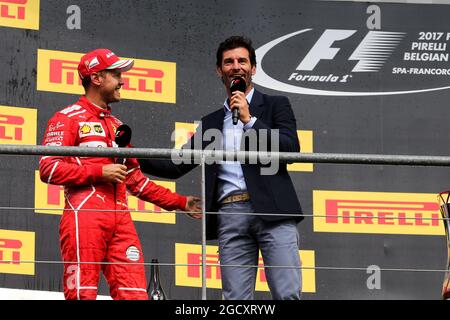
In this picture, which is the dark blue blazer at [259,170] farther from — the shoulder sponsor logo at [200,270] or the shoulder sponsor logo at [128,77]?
the shoulder sponsor logo at [128,77]

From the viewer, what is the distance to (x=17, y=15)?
251 inches

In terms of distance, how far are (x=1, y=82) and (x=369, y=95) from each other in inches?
74.8

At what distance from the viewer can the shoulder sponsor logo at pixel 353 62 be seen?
6695 millimetres

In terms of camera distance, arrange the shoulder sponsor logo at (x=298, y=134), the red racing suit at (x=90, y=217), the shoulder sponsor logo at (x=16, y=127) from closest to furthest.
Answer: the red racing suit at (x=90, y=217), the shoulder sponsor logo at (x=16, y=127), the shoulder sponsor logo at (x=298, y=134)

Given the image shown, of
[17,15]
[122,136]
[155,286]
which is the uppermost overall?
[17,15]

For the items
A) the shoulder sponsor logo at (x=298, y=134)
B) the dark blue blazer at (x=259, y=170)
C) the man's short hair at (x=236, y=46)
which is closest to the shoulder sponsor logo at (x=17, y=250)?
the shoulder sponsor logo at (x=298, y=134)

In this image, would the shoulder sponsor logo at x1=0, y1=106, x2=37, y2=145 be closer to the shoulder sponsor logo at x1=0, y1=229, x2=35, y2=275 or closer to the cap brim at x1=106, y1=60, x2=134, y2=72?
the shoulder sponsor logo at x1=0, y1=229, x2=35, y2=275

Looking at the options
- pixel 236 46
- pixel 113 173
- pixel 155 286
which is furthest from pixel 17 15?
pixel 113 173

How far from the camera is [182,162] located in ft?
16.0

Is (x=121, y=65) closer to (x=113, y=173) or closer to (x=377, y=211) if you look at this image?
(x=113, y=173)

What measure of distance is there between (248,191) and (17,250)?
70.8 inches

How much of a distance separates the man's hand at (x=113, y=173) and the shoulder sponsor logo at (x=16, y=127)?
5.38 ft
